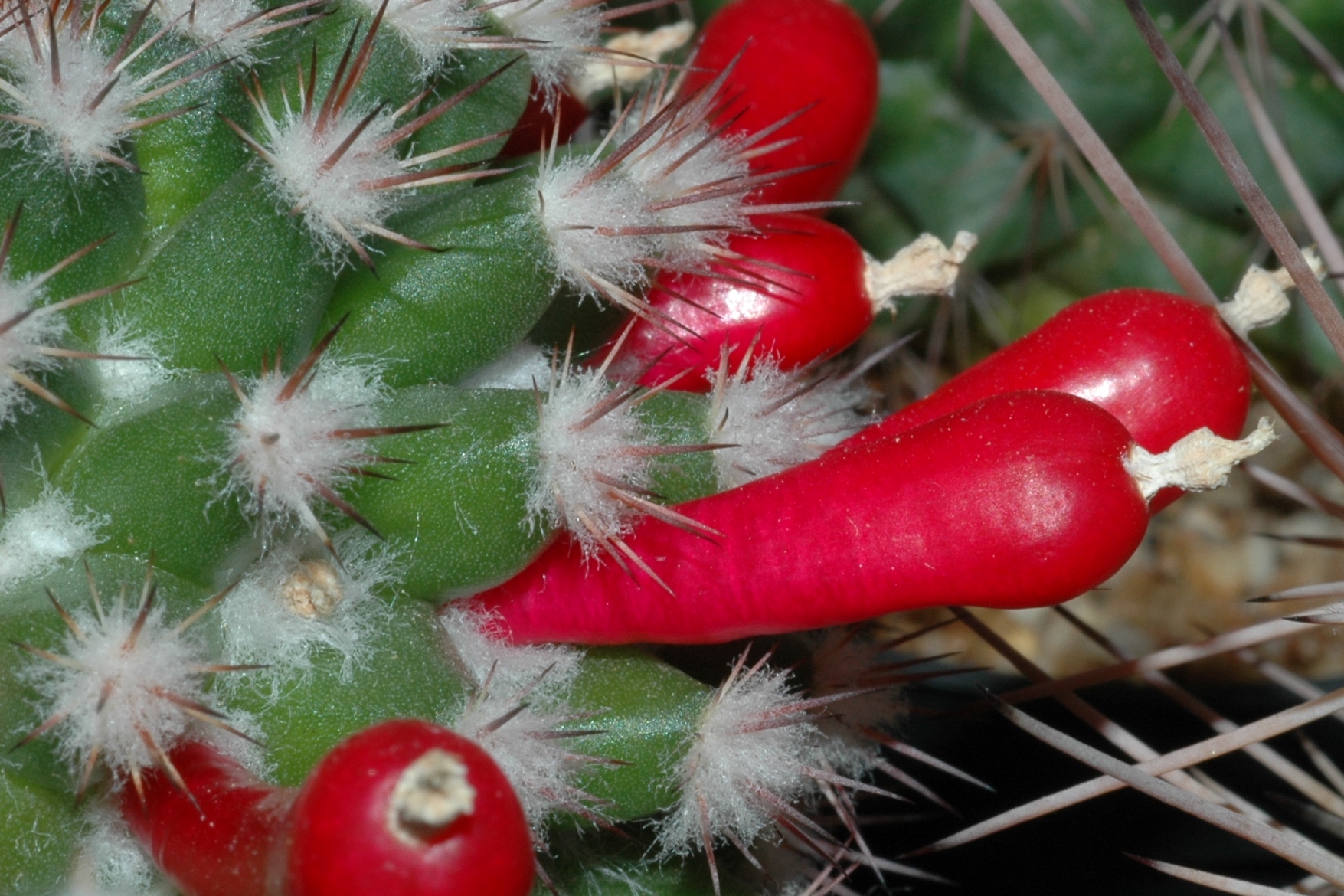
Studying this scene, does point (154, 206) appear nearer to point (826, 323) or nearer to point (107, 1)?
point (107, 1)

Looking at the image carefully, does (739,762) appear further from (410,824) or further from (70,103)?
(70,103)

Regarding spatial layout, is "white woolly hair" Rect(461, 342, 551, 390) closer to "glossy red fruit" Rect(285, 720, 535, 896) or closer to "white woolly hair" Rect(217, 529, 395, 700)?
"white woolly hair" Rect(217, 529, 395, 700)

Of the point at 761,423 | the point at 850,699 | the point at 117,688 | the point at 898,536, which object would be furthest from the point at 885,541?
the point at 117,688

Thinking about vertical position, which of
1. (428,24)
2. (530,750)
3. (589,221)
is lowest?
(530,750)

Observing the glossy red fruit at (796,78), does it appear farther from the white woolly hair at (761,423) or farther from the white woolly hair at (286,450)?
the white woolly hair at (286,450)

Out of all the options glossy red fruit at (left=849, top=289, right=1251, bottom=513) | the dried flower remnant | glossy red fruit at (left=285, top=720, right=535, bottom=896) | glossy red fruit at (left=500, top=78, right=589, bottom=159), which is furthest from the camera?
glossy red fruit at (left=500, top=78, right=589, bottom=159)

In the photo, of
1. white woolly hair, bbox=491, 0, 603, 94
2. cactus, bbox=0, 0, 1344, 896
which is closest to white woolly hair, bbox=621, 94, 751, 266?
cactus, bbox=0, 0, 1344, 896

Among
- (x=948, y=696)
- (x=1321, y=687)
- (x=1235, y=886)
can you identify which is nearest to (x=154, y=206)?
(x=1235, y=886)
